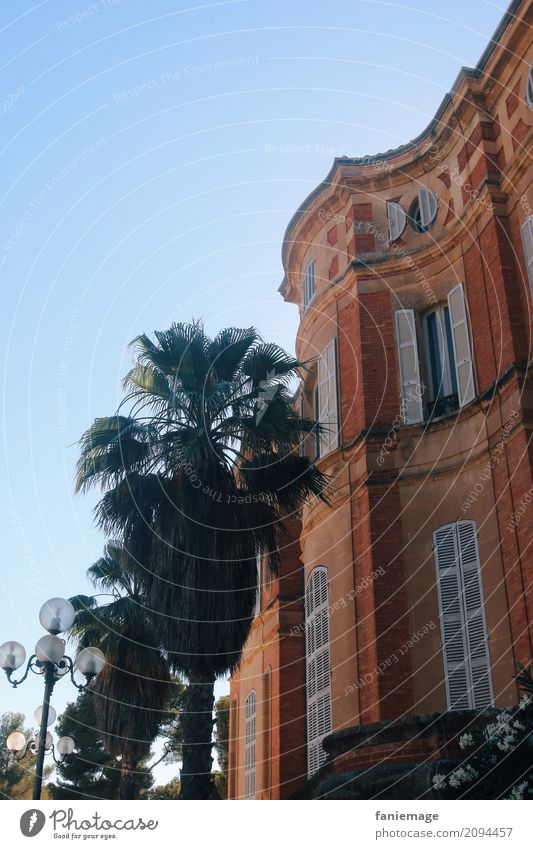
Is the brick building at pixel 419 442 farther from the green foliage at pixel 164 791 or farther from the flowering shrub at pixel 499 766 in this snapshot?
the green foliage at pixel 164 791

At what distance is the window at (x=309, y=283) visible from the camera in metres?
21.8

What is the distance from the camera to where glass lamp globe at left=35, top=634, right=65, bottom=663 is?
11.9 metres

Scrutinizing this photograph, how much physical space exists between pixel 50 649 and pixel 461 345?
29.6ft

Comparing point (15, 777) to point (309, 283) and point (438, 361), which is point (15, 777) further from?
point (438, 361)

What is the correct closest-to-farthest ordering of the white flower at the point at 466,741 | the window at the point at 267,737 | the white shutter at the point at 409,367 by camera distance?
the white flower at the point at 466,741 → the white shutter at the point at 409,367 → the window at the point at 267,737

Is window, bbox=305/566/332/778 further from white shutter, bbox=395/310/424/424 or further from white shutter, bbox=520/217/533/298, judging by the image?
white shutter, bbox=520/217/533/298

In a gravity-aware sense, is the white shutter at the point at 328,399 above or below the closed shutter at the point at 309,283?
below

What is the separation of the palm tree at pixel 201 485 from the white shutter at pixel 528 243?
13.5 ft

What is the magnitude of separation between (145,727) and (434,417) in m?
8.18

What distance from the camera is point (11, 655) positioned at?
12.1 m

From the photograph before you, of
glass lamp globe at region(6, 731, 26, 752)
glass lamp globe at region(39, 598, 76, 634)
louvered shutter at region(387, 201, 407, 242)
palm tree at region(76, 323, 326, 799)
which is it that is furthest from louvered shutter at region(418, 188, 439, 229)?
glass lamp globe at region(6, 731, 26, 752)

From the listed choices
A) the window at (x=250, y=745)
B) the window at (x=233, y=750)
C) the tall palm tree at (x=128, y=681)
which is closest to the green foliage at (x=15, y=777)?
the window at (x=233, y=750)

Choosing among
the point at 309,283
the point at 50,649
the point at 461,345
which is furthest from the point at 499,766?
the point at 309,283
